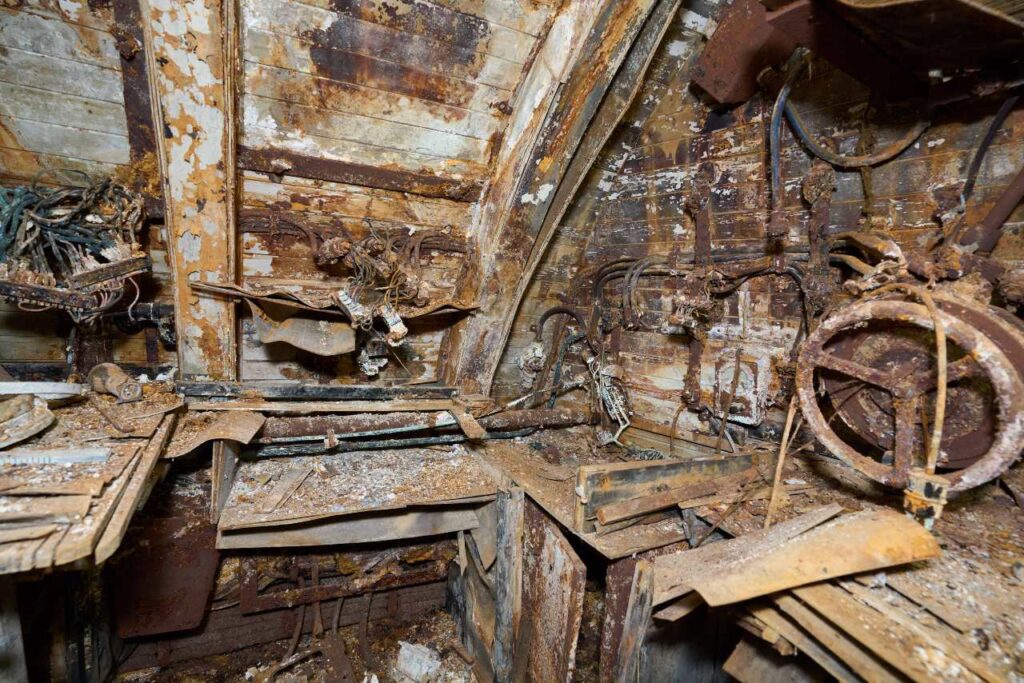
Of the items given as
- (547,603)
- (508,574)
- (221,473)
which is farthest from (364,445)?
(547,603)

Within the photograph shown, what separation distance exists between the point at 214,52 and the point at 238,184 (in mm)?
538

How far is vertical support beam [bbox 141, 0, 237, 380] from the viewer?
152cm

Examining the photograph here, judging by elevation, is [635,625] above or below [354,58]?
below

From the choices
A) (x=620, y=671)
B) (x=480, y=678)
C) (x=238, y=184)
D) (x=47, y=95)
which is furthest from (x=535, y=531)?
(x=47, y=95)

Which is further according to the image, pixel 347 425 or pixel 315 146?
pixel 347 425

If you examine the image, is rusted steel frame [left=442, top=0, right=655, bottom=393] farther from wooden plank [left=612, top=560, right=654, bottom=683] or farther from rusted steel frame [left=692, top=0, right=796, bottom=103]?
wooden plank [left=612, top=560, right=654, bottom=683]

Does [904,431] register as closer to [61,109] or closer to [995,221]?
[995,221]

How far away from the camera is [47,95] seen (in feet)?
5.31

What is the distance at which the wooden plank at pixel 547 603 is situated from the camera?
6.20 feet

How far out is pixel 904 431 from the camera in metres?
1.47

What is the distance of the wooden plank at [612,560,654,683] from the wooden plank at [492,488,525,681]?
1.92ft

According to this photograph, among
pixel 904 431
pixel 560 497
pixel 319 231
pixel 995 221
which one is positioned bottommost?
pixel 560 497

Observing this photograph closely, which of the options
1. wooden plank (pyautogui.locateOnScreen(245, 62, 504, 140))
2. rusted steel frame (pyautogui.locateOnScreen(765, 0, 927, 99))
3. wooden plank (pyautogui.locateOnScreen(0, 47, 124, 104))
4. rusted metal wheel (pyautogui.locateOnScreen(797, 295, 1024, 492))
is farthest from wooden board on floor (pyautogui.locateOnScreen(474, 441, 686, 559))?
wooden plank (pyautogui.locateOnScreen(0, 47, 124, 104))

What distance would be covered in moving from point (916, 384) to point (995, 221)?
0.68 meters
